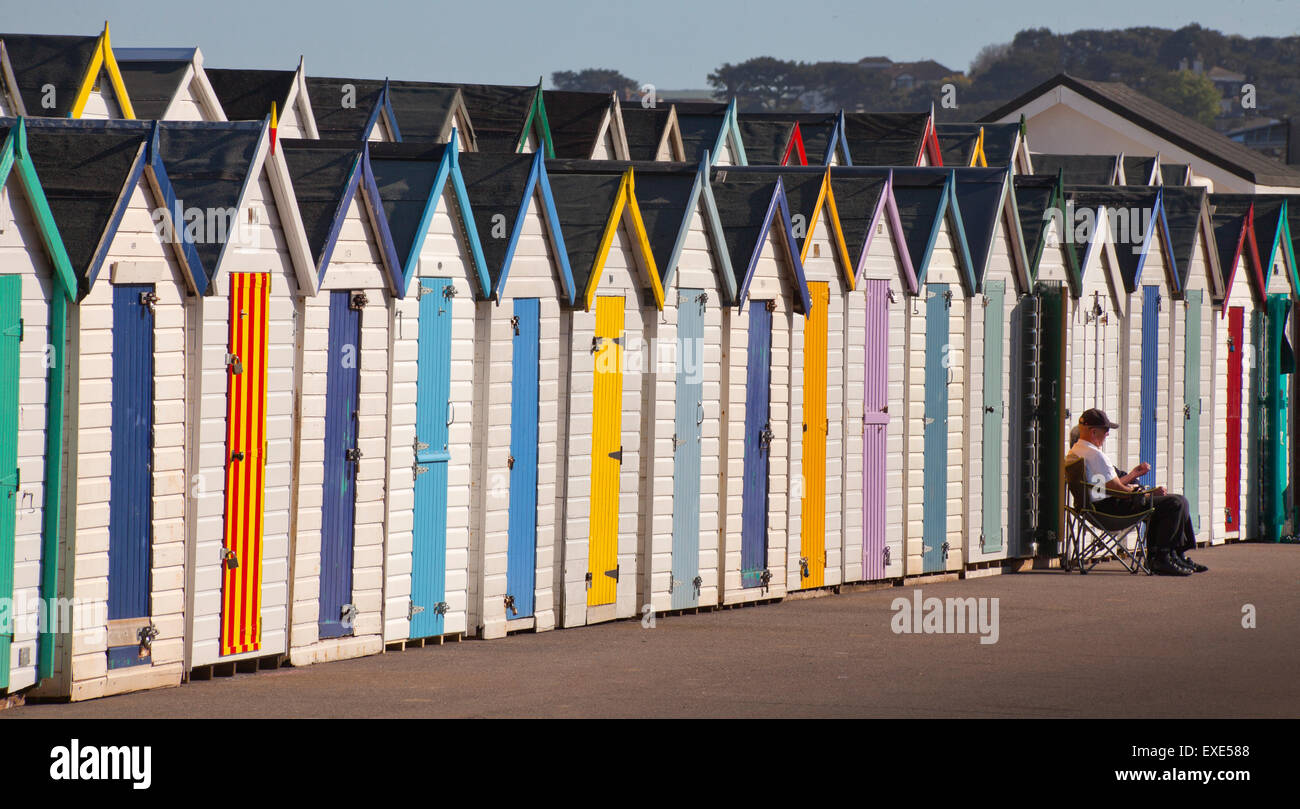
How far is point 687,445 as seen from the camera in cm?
1414

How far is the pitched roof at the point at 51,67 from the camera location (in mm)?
17094

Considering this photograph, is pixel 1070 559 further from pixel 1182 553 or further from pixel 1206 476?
pixel 1206 476

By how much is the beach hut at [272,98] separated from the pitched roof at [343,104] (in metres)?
0.26

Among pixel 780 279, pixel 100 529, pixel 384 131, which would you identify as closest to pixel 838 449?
pixel 780 279

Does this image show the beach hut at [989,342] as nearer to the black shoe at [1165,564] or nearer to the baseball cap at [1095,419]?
the baseball cap at [1095,419]

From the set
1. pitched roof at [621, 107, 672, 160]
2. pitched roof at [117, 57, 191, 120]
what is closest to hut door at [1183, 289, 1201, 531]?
pitched roof at [621, 107, 672, 160]

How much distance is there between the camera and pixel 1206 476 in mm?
20250

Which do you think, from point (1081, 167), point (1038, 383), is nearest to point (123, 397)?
point (1038, 383)

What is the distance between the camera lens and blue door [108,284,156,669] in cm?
997

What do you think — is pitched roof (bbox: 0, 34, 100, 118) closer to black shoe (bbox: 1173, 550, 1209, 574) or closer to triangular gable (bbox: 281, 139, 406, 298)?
triangular gable (bbox: 281, 139, 406, 298)

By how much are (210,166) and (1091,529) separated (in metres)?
9.14

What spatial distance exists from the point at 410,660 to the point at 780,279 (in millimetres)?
4847

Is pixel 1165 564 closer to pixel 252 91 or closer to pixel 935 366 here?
pixel 935 366

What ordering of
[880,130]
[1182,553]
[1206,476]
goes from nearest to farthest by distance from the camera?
[1182,553]
[1206,476]
[880,130]
